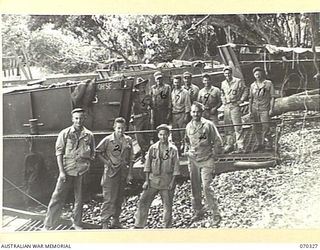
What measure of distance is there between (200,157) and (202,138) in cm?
4

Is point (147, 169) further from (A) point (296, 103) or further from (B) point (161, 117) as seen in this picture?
(A) point (296, 103)

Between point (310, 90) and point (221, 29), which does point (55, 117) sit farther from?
point (310, 90)

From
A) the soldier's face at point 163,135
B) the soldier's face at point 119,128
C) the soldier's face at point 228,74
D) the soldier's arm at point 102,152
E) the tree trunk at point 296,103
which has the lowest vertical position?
the soldier's arm at point 102,152

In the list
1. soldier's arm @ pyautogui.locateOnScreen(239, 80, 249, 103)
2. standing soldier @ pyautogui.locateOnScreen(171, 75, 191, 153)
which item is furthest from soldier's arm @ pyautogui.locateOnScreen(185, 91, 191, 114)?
soldier's arm @ pyautogui.locateOnScreen(239, 80, 249, 103)

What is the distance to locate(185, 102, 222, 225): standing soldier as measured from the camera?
0.95 m

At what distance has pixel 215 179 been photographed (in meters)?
0.95

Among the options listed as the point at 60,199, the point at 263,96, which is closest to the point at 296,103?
the point at 263,96

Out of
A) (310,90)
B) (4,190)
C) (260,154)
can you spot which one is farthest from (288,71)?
(4,190)

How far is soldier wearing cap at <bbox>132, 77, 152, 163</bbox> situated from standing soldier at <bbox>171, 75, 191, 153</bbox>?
5 cm

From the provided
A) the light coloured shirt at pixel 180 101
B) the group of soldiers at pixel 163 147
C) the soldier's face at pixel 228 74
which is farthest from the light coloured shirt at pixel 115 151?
the soldier's face at pixel 228 74

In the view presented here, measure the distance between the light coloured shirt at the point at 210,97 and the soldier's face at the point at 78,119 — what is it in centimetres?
23

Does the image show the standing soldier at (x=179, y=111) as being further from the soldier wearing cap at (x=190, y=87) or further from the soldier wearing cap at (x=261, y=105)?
the soldier wearing cap at (x=261, y=105)

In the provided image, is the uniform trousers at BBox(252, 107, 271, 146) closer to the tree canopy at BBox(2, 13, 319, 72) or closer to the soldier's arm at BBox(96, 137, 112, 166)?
the tree canopy at BBox(2, 13, 319, 72)

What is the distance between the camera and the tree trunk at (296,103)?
95 cm
